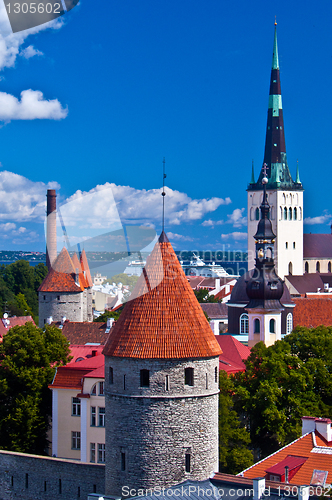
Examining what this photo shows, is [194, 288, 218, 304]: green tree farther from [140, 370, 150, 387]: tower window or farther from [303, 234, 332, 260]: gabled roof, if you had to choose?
[140, 370, 150, 387]: tower window

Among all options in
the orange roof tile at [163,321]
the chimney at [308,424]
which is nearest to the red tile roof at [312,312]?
the chimney at [308,424]

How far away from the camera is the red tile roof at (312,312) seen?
75375 mm

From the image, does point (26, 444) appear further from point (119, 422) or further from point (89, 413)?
point (119, 422)

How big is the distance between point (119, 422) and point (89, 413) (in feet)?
36.4

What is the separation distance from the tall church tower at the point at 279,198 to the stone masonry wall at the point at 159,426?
97.9 metres

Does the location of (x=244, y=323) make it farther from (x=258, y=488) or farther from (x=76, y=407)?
(x=258, y=488)

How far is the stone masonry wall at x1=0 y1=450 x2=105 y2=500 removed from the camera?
26.3 meters

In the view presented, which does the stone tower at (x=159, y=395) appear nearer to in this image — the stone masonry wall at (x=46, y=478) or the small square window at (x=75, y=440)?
the stone masonry wall at (x=46, y=478)

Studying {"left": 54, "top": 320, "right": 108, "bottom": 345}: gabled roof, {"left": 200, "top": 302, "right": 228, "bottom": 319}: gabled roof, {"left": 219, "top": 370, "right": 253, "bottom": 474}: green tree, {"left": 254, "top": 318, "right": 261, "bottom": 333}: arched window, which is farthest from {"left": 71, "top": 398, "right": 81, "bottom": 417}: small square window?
{"left": 200, "top": 302, "right": 228, "bottom": 319}: gabled roof

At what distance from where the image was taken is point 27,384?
35.6 metres

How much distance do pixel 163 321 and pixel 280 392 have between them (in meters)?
14.3

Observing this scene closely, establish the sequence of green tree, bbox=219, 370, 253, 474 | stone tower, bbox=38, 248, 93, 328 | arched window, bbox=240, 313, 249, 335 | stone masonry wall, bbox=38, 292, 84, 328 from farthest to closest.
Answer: stone masonry wall, bbox=38, 292, 84, 328 → stone tower, bbox=38, 248, 93, 328 → arched window, bbox=240, 313, 249, 335 → green tree, bbox=219, 370, 253, 474

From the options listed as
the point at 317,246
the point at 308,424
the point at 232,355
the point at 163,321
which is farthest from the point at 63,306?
the point at 317,246

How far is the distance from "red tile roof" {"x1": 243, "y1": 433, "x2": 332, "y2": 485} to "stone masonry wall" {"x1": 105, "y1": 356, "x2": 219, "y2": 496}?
10.5 ft
